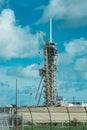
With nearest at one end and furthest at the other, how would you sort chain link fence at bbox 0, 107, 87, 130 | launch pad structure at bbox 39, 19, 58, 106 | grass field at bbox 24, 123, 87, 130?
1. grass field at bbox 24, 123, 87, 130
2. chain link fence at bbox 0, 107, 87, 130
3. launch pad structure at bbox 39, 19, 58, 106

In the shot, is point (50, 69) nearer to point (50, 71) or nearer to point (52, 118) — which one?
point (50, 71)

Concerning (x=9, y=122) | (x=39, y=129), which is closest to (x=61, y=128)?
(x=39, y=129)

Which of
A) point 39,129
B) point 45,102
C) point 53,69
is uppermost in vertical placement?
point 53,69

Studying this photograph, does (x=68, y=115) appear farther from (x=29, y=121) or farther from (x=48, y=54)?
(x=48, y=54)

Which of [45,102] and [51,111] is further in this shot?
[45,102]

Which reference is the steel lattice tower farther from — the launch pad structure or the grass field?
the grass field

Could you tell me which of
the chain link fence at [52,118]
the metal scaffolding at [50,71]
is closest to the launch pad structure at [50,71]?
the metal scaffolding at [50,71]

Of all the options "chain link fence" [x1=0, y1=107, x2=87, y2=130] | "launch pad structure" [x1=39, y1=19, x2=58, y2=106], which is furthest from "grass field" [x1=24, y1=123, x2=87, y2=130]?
"launch pad structure" [x1=39, y1=19, x2=58, y2=106]

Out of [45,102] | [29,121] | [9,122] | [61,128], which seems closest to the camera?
[9,122]

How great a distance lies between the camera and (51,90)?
432ft

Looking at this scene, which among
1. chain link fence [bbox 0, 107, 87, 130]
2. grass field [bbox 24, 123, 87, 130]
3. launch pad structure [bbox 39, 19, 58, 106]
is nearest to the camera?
grass field [bbox 24, 123, 87, 130]

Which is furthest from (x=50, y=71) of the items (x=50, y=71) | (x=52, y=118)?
(x=52, y=118)

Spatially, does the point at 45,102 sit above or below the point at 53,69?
below

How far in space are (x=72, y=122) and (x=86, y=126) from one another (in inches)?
135
